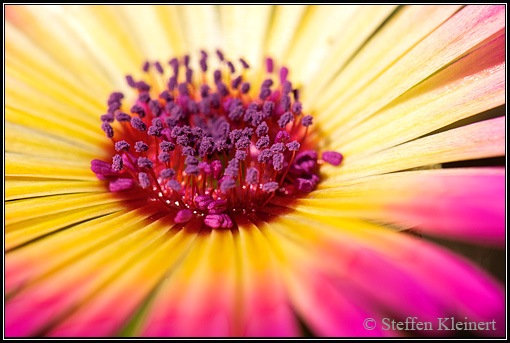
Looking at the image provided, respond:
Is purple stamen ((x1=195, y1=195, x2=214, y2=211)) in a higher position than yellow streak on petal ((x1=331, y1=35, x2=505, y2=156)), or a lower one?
lower

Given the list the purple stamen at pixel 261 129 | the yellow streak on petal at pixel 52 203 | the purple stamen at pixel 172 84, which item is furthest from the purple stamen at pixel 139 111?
the purple stamen at pixel 261 129

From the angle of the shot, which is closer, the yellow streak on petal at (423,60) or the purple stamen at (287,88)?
the yellow streak on petal at (423,60)

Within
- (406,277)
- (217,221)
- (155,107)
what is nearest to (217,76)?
(155,107)

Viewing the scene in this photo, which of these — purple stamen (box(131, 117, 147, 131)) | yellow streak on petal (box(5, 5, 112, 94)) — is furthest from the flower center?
yellow streak on petal (box(5, 5, 112, 94))

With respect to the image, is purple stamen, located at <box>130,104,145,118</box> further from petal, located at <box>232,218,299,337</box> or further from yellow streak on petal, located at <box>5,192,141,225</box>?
petal, located at <box>232,218,299,337</box>

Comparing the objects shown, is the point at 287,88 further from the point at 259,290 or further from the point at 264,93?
the point at 259,290

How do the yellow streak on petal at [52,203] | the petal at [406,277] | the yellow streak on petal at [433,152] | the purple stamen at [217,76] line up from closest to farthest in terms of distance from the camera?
the petal at [406,277] < the yellow streak on petal at [433,152] < the yellow streak on petal at [52,203] < the purple stamen at [217,76]

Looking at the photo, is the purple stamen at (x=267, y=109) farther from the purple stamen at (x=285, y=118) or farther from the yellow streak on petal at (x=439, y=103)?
the yellow streak on petal at (x=439, y=103)
